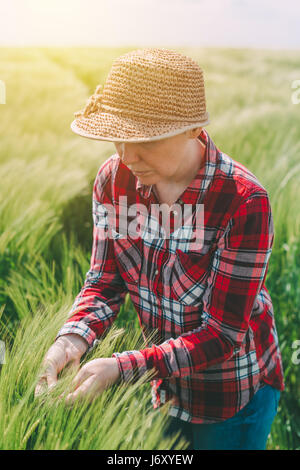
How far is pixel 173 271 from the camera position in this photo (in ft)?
2.93

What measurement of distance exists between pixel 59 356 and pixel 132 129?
36 centimetres

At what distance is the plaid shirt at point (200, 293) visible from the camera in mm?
805

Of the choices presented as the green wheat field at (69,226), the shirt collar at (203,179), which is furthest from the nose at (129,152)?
the green wheat field at (69,226)

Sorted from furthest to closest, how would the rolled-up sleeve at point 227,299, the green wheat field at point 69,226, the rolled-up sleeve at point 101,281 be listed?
the rolled-up sleeve at point 101,281
the rolled-up sleeve at point 227,299
the green wheat field at point 69,226

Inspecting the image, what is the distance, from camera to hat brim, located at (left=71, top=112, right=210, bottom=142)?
703mm

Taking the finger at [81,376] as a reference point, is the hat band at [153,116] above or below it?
above

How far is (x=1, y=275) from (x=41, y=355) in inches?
28.5

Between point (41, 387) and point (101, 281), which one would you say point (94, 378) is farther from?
point (101, 281)

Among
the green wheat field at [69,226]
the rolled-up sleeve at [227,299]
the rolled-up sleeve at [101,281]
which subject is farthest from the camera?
the rolled-up sleeve at [101,281]

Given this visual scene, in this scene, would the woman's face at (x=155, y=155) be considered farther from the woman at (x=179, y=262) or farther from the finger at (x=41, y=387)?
the finger at (x=41, y=387)

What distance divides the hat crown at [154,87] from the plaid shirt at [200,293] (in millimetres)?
140

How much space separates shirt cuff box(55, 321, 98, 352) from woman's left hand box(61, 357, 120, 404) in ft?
0.30

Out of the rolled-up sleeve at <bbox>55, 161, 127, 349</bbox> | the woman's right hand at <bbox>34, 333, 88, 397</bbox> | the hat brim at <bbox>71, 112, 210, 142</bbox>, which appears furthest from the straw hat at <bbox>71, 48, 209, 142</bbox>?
the woman's right hand at <bbox>34, 333, 88, 397</bbox>

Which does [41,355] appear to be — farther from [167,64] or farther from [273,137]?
[273,137]
